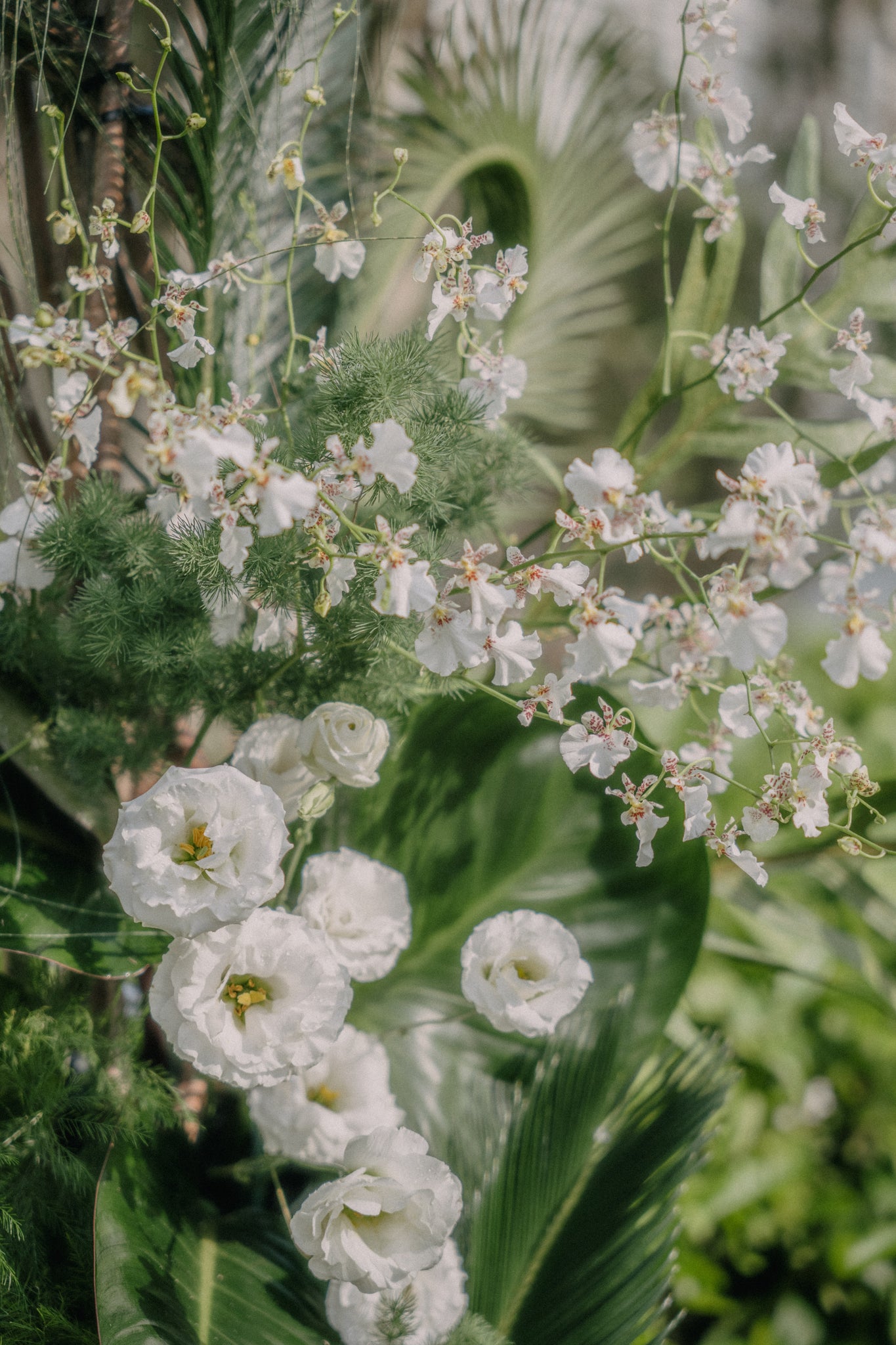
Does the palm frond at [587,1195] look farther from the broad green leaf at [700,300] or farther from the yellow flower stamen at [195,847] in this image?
the broad green leaf at [700,300]

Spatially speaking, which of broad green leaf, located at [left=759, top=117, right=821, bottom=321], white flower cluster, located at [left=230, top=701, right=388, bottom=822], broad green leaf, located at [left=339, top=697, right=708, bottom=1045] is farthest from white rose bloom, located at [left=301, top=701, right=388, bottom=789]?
broad green leaf, located at [left=759, top=117, right=821, bottom=321]

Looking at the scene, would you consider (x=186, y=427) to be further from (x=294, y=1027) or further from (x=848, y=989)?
(x=848, y=989)

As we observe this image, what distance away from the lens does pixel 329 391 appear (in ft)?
1.14

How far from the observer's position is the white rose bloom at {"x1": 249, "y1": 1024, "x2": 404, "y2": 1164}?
15.0 inches

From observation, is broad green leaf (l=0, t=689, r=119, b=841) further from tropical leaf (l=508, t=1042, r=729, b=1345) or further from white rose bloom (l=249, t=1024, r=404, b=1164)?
tropical leaf (l=508, t=1042, r=729, b=1345)

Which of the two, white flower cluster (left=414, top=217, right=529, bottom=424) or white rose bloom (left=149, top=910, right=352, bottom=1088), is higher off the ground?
white flower cluster (left=414, top=217, right=529, bottom=424)

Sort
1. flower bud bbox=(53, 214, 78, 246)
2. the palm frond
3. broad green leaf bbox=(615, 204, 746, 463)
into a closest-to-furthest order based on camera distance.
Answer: flower bud bbox=(53, 214, 78, 246) → the palm frond → broad green leaf bbox=(615, 204, 746, 463)

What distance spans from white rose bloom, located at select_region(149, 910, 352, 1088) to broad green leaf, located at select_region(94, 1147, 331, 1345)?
99mm

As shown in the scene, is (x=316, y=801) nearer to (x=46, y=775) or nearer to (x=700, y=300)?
(x=46, y=775)

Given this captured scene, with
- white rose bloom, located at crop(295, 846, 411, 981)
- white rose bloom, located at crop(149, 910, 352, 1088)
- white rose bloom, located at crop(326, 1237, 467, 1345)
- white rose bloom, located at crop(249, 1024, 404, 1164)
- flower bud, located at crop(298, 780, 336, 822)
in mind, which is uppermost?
flower bud, located at crop(298, 780, 336, 822)

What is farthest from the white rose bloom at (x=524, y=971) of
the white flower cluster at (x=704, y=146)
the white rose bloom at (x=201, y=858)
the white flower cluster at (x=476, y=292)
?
the white flower cluster at (x=704, y=146)

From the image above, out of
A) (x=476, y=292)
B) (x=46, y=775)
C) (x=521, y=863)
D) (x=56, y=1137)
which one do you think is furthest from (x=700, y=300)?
(x=56, y=1137)

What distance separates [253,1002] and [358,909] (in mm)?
64

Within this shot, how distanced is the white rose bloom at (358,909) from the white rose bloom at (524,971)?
0.04m
